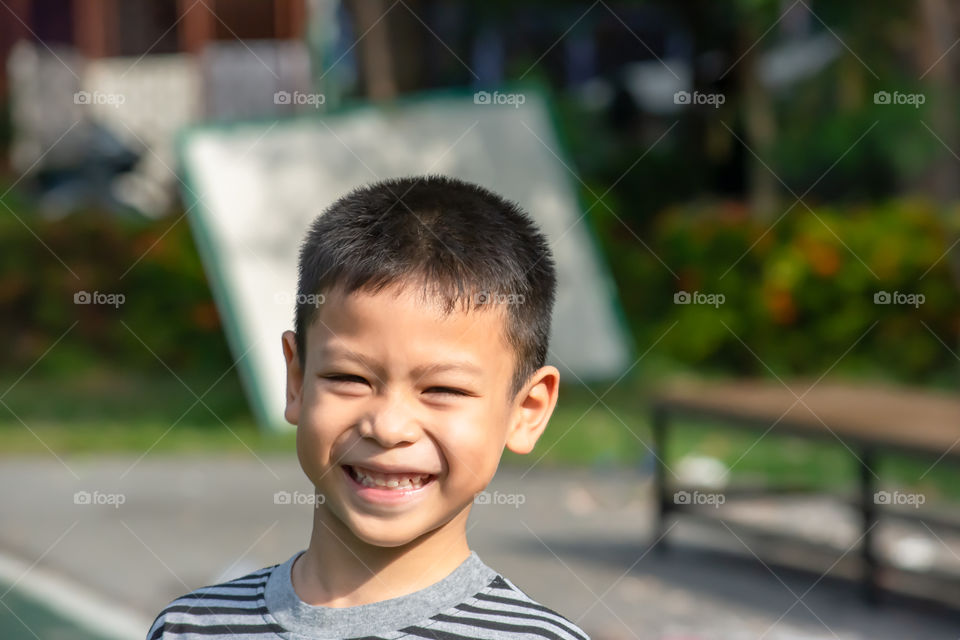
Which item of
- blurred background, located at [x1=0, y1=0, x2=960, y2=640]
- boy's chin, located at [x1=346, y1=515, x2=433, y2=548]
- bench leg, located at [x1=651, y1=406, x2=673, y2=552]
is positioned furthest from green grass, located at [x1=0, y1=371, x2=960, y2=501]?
boy's chin, located at [x1=346, y1=515, x2=433, y2=548]

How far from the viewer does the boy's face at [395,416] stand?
5.23ft

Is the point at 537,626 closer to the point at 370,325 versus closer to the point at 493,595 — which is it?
the point at 493,595

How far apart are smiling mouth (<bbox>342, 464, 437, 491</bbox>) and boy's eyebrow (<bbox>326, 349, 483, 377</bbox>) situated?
13 cm

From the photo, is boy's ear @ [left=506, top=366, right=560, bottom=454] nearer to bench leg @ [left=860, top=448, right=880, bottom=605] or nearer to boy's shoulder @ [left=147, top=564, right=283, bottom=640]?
boy's shoulder @ [left=147, top=564, right=283, bottom=640]

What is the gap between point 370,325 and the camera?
5.31 feet

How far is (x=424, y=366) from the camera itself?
1.60 meters

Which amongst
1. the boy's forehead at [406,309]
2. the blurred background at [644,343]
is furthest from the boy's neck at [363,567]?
the blurred background at [644,343]

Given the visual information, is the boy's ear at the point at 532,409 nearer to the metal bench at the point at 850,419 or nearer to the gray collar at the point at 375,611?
the gray collar at the point at 375,611

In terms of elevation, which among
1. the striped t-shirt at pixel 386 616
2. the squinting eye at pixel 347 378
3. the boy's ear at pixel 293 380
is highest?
the boy's ear at pixel 293 380

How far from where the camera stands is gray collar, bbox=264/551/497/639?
5.26 feet

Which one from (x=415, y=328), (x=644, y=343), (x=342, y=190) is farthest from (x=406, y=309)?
(x=644, y=343)

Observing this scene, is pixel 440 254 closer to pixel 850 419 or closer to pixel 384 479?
pixel 384 479

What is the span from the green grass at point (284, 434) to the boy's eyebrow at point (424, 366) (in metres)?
6.27

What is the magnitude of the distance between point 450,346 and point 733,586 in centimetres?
459
